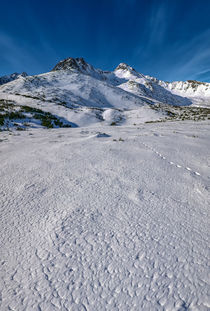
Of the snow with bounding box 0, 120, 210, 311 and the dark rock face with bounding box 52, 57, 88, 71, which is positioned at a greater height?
the dark rock face with bounding box 52, 57, 88, 71

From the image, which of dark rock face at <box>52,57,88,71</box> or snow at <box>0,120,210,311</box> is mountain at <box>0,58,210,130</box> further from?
dark rock face at <box>52,57,88,71</box>

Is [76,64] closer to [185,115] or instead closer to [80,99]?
[80,99]

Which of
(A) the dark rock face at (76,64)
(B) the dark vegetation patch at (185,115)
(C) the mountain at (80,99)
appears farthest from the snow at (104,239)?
(A) the dark rock face at (76,64)

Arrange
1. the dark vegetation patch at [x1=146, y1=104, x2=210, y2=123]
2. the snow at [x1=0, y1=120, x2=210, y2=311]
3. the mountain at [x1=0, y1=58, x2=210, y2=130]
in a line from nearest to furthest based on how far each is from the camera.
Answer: the snow at [x1=0, y1=120, x2=210, y2=311], the dark vegetation patch at [x1=146, y1=104, x2=210, y2=123], the mountain at [x1=0, y1=58, x2=210, y2=130]

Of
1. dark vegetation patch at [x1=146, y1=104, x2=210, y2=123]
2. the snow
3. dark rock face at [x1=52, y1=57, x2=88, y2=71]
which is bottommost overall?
the snow

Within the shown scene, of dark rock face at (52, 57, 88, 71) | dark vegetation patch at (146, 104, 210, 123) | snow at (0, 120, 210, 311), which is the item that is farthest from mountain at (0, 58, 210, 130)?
dark rock face at (52, 57, 88, 71)

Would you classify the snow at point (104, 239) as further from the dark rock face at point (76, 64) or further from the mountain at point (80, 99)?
the dark rock face at point (76, 64)

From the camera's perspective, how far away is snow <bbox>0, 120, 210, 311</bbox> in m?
1.28

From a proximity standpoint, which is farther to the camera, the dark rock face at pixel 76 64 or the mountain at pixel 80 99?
the dark rock face at pixel 76 64

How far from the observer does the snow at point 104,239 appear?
1.28 meters

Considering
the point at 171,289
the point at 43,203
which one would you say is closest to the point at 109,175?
the point at 43,203

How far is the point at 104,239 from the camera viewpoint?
1774mm

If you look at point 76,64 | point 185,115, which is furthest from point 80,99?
point 76,64

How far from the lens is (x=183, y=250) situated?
1.62 meters
